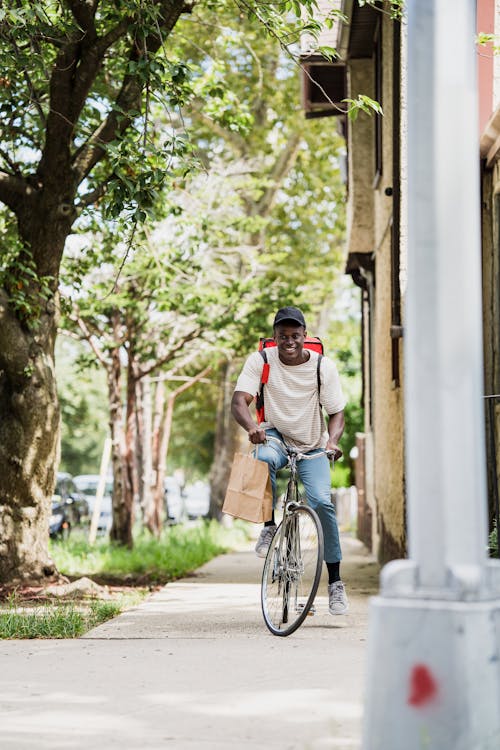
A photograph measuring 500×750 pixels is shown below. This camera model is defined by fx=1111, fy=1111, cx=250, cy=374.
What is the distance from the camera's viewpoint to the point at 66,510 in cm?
2422

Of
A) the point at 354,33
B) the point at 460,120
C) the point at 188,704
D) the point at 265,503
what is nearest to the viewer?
the point at 460,120

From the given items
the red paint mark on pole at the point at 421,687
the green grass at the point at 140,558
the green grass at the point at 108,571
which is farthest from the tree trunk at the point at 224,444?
the red paint mark on pole at the point at 421,687

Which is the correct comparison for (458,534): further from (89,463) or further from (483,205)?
(89,463)

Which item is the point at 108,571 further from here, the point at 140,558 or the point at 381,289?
the point at 381,289

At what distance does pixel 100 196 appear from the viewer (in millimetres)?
10609

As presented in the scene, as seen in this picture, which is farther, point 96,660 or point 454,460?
point 96,660

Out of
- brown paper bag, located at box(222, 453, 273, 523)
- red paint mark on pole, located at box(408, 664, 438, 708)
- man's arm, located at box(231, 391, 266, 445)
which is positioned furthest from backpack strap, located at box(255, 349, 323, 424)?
red paint mark on pole, located at box(408, 664, 438, 708)

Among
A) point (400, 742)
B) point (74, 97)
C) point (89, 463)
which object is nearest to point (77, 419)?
point (89, 463)

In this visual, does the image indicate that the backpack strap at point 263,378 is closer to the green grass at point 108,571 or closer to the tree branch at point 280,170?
the green grass at point 108,571

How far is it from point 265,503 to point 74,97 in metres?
4.48

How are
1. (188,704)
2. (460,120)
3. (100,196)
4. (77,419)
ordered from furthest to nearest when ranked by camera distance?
1. (77,419)
2. (100,196)
3. (188,704)
4. (460,120)

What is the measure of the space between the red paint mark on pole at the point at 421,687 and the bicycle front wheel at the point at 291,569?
3286 mm

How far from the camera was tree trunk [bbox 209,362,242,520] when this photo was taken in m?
25.7

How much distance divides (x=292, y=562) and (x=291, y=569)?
0.16 feet
